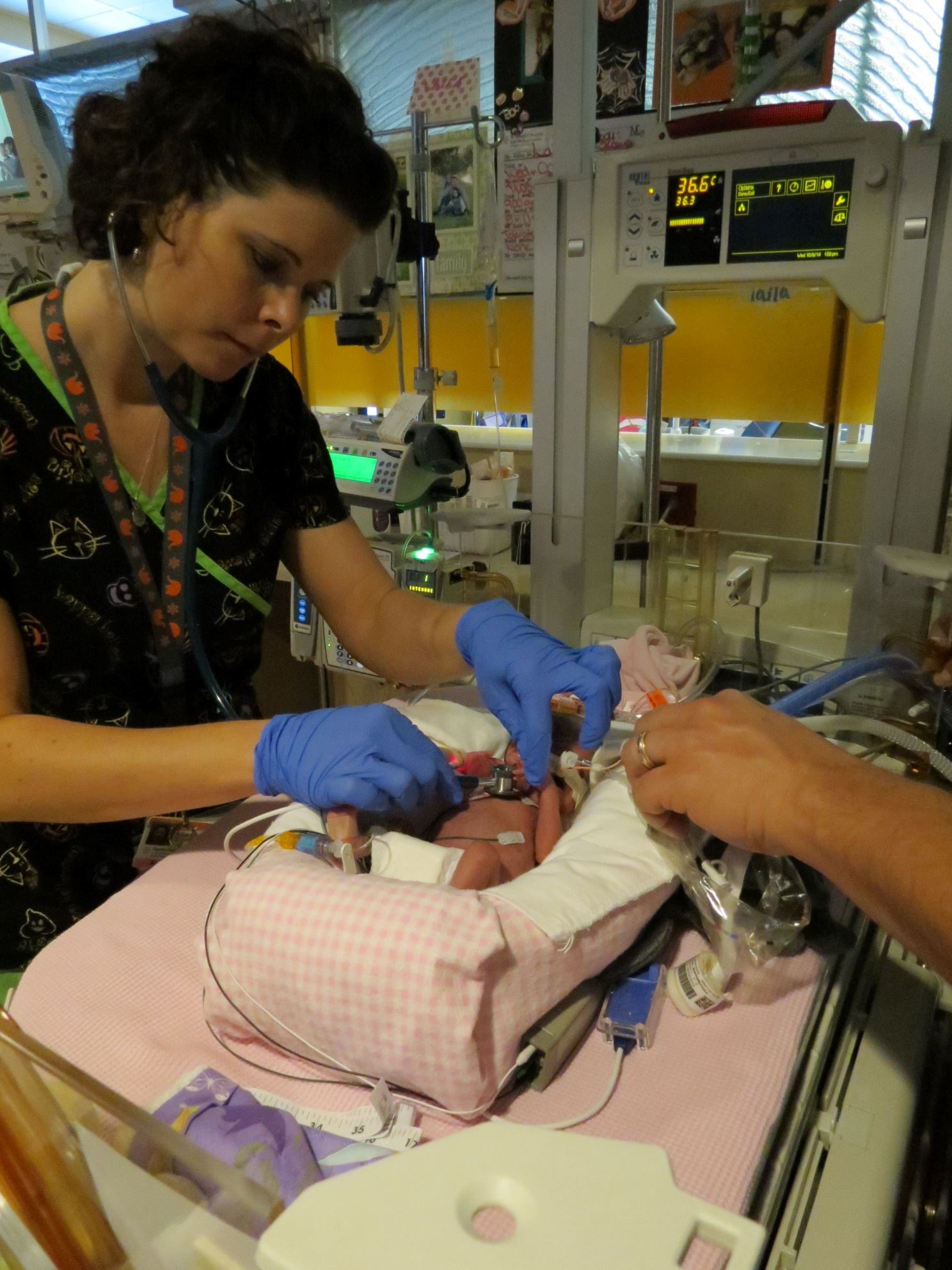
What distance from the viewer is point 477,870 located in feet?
3.00

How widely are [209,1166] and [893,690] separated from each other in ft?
3.72

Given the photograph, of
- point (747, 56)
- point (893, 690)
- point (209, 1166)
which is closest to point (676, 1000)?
point (209, 1166)

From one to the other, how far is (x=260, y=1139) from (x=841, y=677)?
33.3 inches

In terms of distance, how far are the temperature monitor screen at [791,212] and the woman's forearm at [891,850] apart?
0.94 m

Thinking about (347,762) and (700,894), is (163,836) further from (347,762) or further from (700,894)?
(700,894)

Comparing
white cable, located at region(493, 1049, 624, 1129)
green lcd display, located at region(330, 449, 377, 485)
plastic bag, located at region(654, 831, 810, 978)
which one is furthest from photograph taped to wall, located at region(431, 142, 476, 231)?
white cable, located at region(493, 1049, 624, 1129)

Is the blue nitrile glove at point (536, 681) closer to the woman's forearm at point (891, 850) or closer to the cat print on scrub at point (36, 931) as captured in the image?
the woman's forearm at point (891, 850)

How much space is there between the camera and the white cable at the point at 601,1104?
0.69m

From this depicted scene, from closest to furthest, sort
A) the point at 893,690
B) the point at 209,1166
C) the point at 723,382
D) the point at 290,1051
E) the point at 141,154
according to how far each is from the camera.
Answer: the point at 209,1166, the point at 290,1051, the point at 141,154, the point at 893,690, the point at 723,382

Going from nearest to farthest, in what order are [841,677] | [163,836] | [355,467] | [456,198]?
[841,677], [163,836], [355,467], [456,198]

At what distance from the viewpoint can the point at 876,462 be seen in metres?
1.42

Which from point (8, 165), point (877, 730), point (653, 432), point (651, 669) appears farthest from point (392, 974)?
point (8, 165)

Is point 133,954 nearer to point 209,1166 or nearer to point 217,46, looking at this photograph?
point 209,1166

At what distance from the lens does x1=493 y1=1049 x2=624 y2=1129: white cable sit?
2.26 ft
